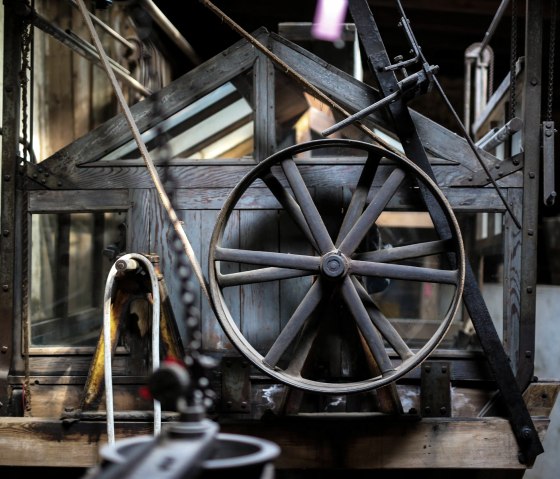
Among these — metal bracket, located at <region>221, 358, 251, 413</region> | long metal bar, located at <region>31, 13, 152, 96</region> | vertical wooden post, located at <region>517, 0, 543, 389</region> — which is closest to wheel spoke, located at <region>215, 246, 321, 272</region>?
metal bracket, located at <region>221, 358, 251, 413</region>

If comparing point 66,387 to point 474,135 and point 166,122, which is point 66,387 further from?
point 474,135

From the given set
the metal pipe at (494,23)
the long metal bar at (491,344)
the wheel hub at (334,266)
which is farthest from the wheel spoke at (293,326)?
the metal pipe at (494,23)

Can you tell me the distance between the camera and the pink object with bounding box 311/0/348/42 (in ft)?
14.7

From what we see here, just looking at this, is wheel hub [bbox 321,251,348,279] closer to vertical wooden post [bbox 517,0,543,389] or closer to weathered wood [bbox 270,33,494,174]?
weathered wood [bbox 270,33,494,174]

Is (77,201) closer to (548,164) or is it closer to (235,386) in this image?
(235,386)

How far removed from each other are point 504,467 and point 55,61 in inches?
195

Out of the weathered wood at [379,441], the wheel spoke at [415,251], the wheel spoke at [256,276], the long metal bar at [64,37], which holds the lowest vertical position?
the weathered wood at [379,441]

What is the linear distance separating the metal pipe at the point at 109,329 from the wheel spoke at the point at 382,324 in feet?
3.46

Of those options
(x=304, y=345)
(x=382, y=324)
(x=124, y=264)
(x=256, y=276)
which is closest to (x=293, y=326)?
(x=304, y=345)

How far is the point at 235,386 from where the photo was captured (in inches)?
137

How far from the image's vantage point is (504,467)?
340 centimetres

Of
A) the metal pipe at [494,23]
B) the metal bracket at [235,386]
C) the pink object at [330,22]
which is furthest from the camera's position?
the pink object at [330,22]

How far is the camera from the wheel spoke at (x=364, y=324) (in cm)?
312

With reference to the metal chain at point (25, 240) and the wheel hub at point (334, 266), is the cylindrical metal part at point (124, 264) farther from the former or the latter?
the wheel hub at point (334, 266)
